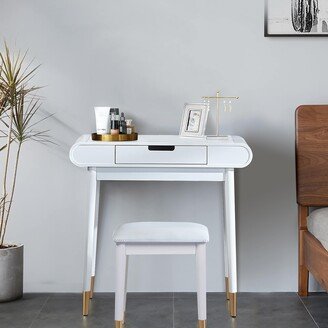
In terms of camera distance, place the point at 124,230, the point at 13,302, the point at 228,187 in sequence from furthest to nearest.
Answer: the point at 13,302 < the point at 228,187 < the point at 124,230

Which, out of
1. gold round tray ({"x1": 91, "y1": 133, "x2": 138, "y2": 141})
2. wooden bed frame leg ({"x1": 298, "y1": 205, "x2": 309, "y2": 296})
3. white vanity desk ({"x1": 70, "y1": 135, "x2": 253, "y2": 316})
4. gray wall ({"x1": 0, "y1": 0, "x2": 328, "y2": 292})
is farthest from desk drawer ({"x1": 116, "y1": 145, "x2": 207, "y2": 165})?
wooden bed frame leg ({"x1": 298, "y1": 205, "x2": 309, "y2": 296})

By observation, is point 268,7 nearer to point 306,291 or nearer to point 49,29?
point 49,29

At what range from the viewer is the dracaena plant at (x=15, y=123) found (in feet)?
12.2

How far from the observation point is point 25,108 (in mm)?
3908

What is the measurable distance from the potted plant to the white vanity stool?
34.4 inches

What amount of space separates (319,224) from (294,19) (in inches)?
43.9

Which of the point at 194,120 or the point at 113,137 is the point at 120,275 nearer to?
the point at 113,137

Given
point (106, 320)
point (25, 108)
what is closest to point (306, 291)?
point (106, 320)

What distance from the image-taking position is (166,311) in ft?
11.9

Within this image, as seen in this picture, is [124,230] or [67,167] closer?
[124,230]

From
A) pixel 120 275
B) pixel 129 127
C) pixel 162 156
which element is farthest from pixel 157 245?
pixel 129 127

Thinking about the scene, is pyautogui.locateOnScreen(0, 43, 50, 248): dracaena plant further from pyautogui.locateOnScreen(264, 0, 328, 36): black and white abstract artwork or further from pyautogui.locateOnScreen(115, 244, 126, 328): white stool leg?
pyautogui.locateOnScreen(264, 0, 328, 36): black and white abstract artwork

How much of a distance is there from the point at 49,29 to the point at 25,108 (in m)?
0.44

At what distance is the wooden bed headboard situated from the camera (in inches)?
150
